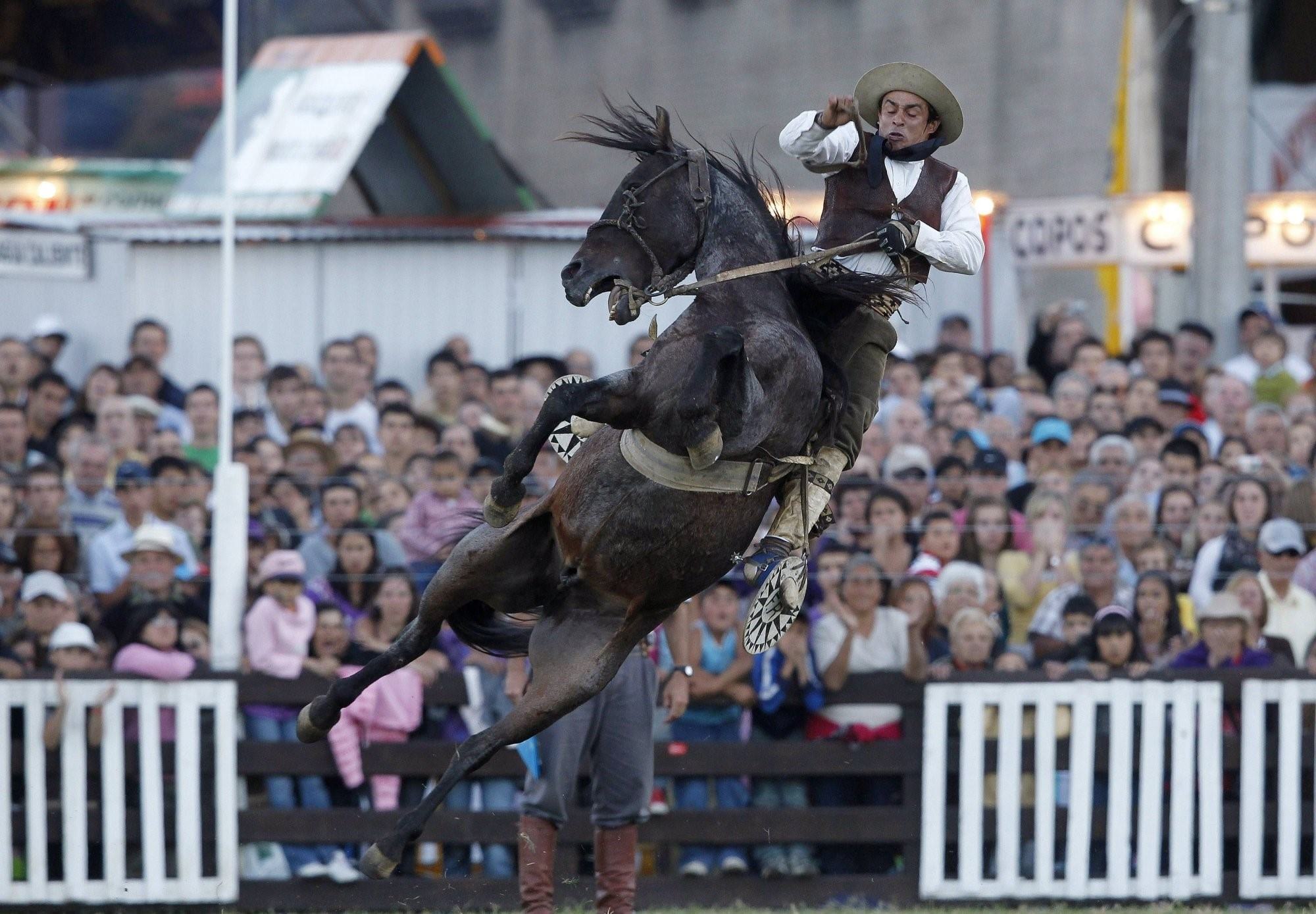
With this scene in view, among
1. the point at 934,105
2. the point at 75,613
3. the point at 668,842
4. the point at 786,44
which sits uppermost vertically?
the point at 786,44

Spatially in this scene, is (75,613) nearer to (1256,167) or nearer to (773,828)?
(773,828)

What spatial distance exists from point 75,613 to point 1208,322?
24.7ft

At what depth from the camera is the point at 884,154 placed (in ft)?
19.6

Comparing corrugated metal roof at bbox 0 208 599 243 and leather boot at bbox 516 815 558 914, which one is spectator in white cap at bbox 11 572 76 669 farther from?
corrugated metal roof at bbox 0 208 599 243

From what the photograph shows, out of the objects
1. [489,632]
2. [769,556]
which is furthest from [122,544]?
[769,556]

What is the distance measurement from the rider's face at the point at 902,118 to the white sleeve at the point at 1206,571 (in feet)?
12.1

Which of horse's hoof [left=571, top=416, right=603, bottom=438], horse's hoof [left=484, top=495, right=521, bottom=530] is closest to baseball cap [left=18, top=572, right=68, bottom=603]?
horse's hoof [left=484, top=495, right=521, bottom=530]

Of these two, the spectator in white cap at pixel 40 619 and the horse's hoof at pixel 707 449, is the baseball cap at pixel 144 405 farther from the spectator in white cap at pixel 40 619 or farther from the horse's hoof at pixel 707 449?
the horse's hoof at pixel 707 449

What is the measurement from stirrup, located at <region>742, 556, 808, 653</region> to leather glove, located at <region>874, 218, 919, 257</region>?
42.3 inches

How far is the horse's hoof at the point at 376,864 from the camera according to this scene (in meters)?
5.92

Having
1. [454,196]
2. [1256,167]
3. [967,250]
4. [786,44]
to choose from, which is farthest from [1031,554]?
[786,44]

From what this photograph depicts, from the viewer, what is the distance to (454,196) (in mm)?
14133

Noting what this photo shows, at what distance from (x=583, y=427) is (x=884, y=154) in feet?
4.31

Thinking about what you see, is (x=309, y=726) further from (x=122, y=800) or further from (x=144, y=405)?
(x=144, y=405)
